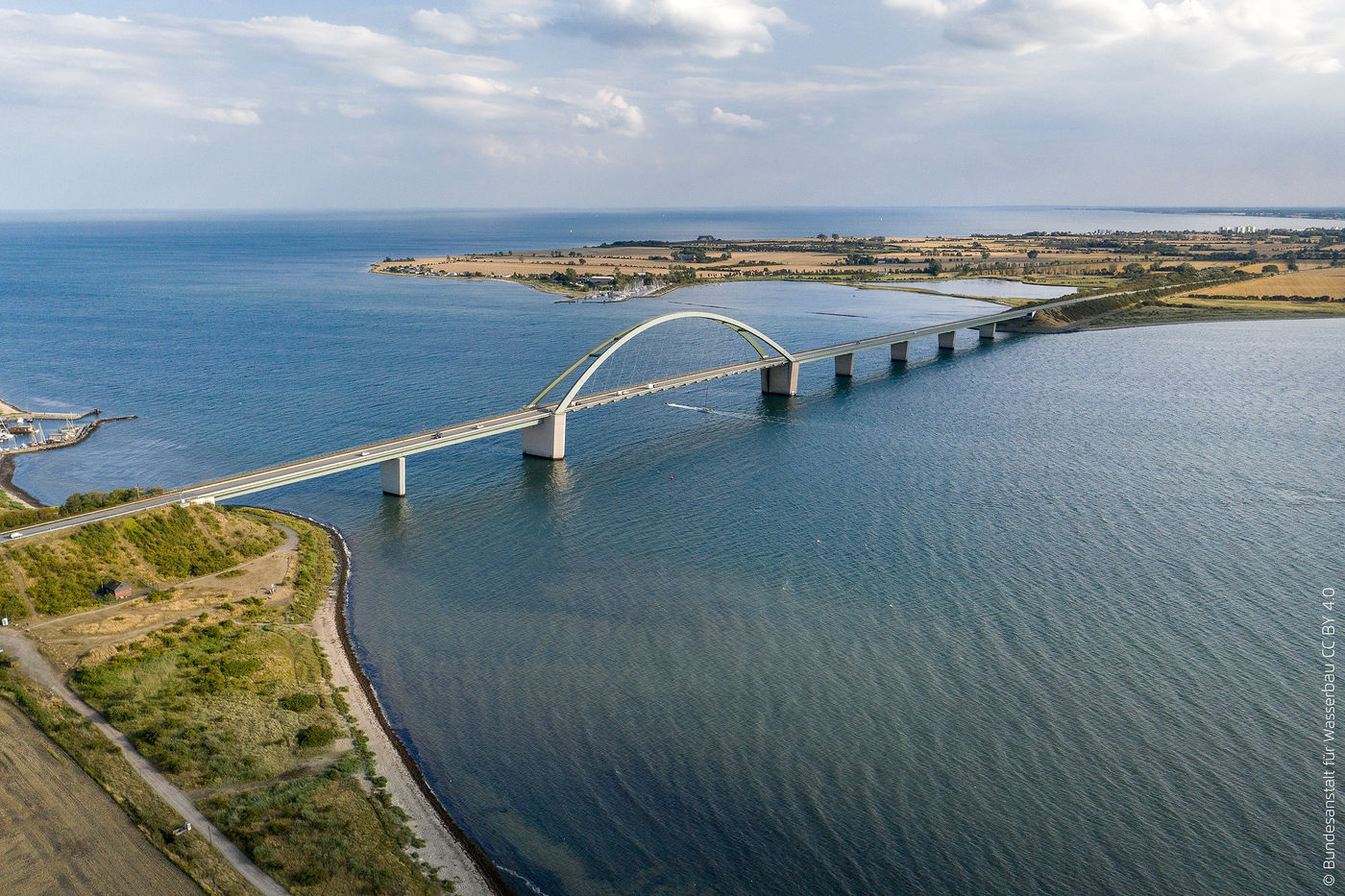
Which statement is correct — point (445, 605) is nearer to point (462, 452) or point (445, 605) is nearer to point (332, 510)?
point (332, 510)

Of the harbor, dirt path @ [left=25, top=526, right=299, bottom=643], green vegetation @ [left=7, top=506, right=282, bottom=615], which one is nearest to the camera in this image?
dirt path @ [left=25, top=526, right=299, bottom=643]

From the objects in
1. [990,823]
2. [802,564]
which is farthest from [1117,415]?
[990,823]

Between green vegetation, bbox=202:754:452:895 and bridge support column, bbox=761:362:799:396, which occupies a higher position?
bridge support column, bbox=761:362:799:396

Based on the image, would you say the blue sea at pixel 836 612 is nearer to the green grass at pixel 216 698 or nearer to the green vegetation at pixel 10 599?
the green grass at pixel 216 698

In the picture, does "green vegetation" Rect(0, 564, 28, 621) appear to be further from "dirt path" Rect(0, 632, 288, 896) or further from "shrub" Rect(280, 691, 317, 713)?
"shrub" Rect(280, 691, 317, 713)

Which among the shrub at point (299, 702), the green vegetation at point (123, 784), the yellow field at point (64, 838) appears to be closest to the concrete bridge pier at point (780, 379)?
the shrub at point (299, 702)

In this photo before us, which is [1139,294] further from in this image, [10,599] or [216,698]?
[10,599]

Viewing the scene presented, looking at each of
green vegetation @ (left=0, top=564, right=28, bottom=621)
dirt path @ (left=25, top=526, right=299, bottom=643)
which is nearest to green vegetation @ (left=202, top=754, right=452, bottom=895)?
dirt path @ (left=25, top=526, right=299, bottom=643)
